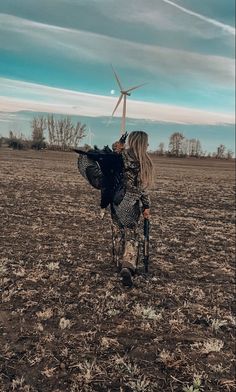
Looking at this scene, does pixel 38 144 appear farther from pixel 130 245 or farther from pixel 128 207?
pixel 130 245

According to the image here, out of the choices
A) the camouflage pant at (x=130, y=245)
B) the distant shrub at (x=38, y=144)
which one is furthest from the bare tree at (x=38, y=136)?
the camouflage pant at (x=130, y=245)

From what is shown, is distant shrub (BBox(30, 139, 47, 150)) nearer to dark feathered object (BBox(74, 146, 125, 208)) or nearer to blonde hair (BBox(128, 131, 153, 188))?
dark feathered object (BBox(74, 146, 125, 208))

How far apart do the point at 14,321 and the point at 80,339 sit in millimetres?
1018

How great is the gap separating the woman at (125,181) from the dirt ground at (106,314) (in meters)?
0.67

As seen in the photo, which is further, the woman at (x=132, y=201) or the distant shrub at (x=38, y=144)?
the woman at (x=132, y=201)

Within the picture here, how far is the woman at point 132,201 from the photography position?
24.5 feet

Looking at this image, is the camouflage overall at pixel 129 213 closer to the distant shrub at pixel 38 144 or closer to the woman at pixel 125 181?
the woman at pixel 125 181

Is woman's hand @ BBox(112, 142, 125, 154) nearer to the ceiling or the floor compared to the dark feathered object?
nearer to the ceiling

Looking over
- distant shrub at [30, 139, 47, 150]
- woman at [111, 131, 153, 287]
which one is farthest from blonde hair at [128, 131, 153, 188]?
distant shrub at [30, 139, 47, 150]

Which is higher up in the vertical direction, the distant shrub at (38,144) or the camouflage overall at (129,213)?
the distant shrub at (38,144)

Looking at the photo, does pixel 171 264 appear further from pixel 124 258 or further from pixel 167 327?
pixel 167 327

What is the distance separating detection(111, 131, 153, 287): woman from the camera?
7.48 m

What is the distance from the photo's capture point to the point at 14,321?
6.39 metres

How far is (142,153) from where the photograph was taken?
295 inches
